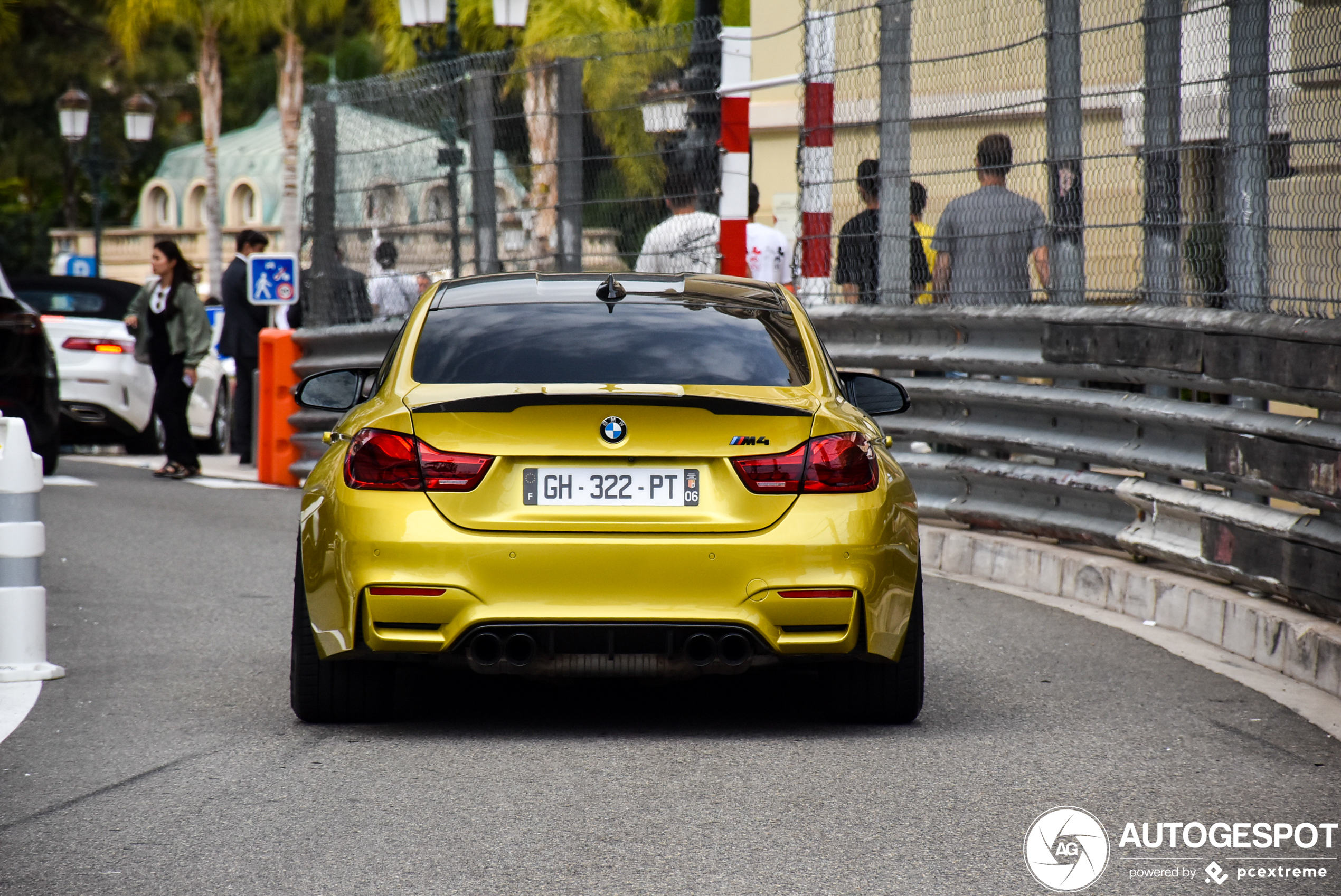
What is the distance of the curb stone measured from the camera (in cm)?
696

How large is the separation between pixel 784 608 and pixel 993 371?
15.3ft

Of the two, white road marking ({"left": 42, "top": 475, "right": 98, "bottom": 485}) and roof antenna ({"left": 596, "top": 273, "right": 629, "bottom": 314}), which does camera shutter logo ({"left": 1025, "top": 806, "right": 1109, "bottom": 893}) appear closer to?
roof antenna ({"left": 596, "top": 273, "right": 629, "bottom": 314})

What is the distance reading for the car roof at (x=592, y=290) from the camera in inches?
259

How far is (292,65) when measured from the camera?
51156 millimetres

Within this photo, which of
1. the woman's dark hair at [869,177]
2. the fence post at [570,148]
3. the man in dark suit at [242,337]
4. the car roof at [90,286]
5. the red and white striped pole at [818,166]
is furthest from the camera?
the car roof at [90,286]

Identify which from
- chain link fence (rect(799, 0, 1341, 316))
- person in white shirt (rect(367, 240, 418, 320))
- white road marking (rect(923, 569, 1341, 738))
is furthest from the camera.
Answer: person in white shirt (rect(367, 240, 418, 320))

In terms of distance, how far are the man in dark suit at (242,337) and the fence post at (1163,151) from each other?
10431 millimetres

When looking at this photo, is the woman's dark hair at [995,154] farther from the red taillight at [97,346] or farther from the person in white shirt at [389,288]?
the red taillight at [97,346]

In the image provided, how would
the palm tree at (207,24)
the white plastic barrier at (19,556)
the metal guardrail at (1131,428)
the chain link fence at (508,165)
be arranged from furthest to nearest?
1. the palm tree at (207,24)
2. the chain link fence at (508,165)
3. the metal guardrail at (1131,428)
4. the white plastic barrier at (19,556)

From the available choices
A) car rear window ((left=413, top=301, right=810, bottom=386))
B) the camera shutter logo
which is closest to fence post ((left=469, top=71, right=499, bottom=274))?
car rear window ((left=413, top=301, right=810, bottom=386))

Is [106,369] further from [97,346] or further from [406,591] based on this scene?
[406,591]

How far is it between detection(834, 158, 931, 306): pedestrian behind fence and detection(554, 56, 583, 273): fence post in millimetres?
2246

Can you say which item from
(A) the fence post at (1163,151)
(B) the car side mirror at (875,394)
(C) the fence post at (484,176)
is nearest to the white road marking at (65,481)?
(C) the fence post at (484,176)
